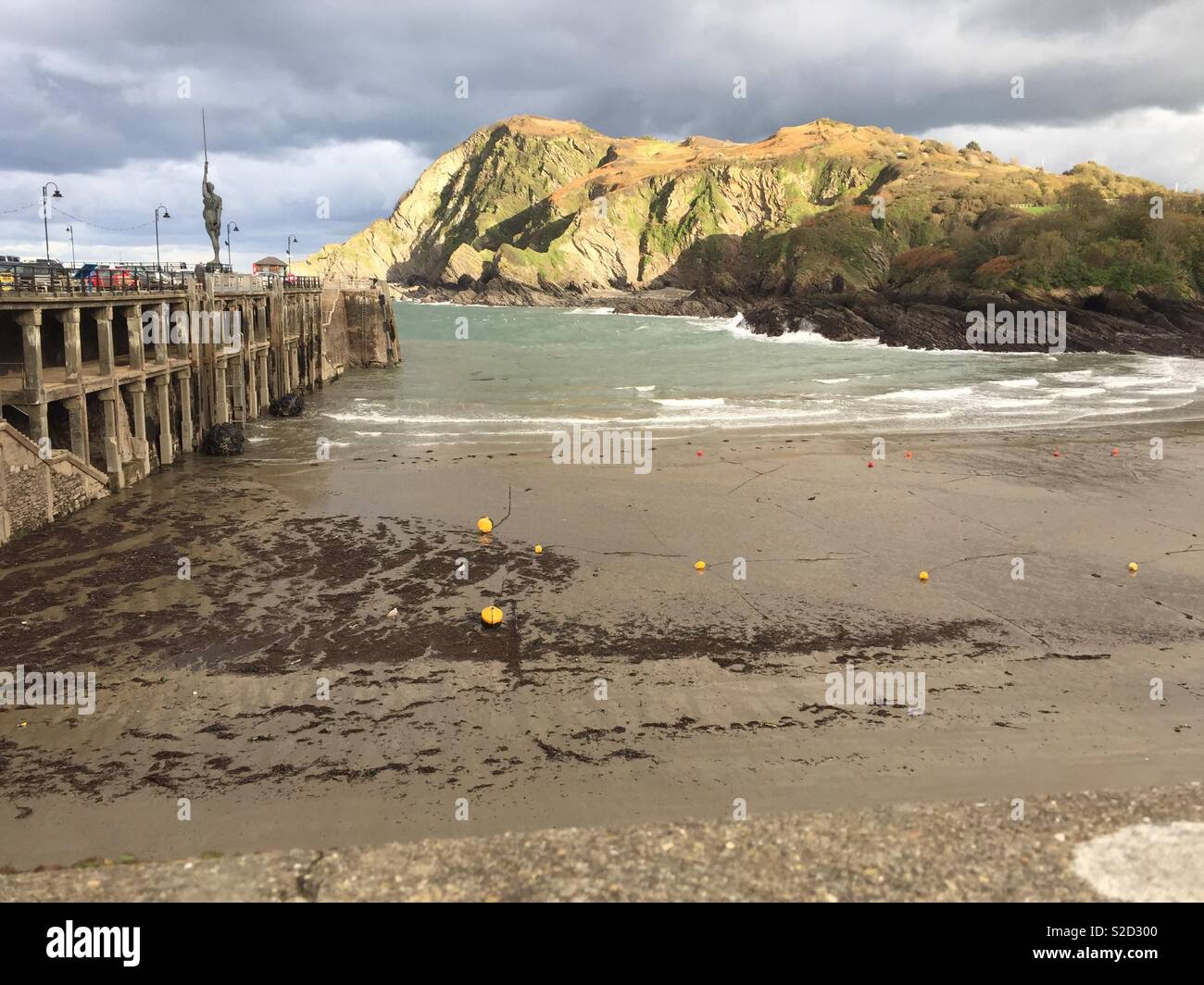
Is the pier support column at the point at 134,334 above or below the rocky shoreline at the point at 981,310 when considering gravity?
below

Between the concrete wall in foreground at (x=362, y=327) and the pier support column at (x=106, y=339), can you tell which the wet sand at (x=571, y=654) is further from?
the concrete wall in foreground at (x=362, y=327)

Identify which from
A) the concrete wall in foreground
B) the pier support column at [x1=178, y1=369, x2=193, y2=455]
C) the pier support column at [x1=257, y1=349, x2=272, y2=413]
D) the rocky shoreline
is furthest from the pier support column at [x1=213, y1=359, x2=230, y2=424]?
the rocky shoreline

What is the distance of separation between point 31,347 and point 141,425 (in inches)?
198

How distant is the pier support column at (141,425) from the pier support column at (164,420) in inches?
24.1

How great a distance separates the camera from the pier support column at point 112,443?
2086 centimetres

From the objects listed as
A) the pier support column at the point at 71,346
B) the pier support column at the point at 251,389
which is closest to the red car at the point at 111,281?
the pier support column at the point at 71,346

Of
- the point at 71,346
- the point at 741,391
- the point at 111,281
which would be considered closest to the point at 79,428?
the point at 71,346

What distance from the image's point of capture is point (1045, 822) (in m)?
7.24

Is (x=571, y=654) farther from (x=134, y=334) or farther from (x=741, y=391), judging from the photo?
(x=741, y=391)

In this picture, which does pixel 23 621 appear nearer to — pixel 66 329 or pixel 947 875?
pixel 66 329

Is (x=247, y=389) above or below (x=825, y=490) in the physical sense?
above

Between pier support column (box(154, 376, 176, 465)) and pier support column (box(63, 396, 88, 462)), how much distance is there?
3763mm
